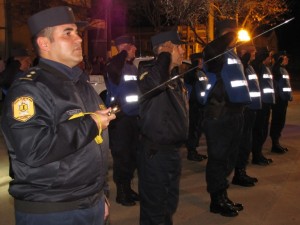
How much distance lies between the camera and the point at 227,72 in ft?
17.2

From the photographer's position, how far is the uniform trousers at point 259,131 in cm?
Result: 770

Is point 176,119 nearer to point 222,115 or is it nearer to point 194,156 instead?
point 222,115

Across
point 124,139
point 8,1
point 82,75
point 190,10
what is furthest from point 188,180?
point 8,1

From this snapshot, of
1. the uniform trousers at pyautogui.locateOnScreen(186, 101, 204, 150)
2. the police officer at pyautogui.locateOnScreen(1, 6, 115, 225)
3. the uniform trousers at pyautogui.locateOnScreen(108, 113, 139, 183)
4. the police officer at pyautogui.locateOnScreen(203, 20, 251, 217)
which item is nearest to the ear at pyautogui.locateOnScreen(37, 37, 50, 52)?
the police officer at pyautogui.locateOnScreen(1, 6, 115, 225)

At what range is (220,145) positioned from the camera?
5152mm

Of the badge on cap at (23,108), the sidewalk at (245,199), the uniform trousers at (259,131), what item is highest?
the badge on cap at (23,108)

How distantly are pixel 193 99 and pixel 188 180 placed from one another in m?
2.22

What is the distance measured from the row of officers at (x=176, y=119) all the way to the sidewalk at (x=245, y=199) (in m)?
0.19

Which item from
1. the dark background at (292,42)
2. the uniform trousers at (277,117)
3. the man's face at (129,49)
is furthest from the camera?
the dark background at (292,42)

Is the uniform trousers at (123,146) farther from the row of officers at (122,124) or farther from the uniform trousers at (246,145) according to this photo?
the uniform trousers at (246,145)

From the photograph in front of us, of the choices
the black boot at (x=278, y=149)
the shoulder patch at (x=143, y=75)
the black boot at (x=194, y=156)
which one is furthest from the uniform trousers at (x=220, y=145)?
the black boot at (x=278, y=149)

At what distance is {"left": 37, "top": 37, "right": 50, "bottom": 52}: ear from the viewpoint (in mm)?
2533

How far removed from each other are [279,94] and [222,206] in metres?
4.13

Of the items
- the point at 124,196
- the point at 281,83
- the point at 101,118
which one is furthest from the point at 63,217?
the point at 281,83
